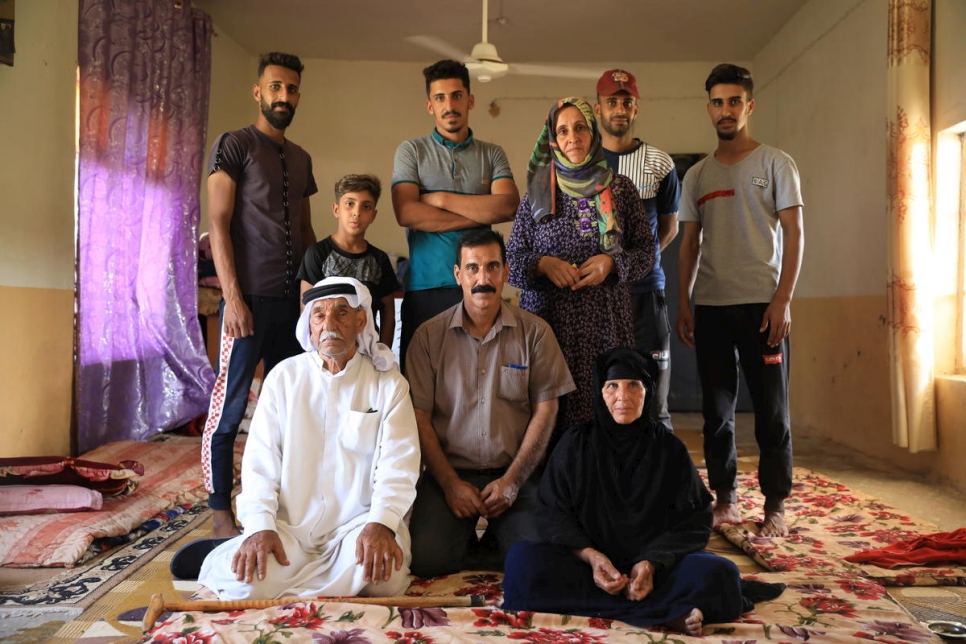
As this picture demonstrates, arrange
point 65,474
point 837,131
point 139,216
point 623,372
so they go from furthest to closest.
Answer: point 837,131, point 139,216, point 65,474, point 623,372

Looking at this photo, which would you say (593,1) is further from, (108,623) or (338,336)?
(108,623)

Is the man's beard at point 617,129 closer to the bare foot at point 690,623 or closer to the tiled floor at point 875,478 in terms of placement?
the bare foot at point 690,623

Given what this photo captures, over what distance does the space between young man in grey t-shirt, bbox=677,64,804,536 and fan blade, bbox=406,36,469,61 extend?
4141 mm

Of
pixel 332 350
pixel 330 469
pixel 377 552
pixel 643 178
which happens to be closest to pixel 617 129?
pixel 643 178

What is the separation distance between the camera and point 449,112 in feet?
9.76

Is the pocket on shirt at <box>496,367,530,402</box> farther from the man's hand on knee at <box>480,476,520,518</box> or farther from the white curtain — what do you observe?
the white curtain

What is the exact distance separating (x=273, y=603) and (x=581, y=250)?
155 cm

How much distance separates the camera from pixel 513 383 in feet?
8.79

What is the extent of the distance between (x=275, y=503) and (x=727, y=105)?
7.29ft

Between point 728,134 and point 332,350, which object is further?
point 728,134

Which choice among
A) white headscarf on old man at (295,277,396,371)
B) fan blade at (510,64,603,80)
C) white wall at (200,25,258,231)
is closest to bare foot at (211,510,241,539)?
white headscarf on old man at (295,277,396,371)

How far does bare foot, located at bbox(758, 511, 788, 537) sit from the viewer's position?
2998 millimetres

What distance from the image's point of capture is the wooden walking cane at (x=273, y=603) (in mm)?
2062

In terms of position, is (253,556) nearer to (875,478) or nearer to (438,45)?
(875,478)
